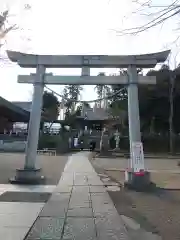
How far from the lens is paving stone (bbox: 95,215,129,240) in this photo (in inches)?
216

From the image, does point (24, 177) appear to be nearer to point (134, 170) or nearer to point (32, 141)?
point (32, 141)

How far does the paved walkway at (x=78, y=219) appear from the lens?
5.49 m

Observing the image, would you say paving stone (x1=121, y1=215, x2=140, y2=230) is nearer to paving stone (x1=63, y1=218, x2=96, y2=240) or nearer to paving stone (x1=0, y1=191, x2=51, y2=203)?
paving stone (x1=63, y1=218, x2=96, y2=240)

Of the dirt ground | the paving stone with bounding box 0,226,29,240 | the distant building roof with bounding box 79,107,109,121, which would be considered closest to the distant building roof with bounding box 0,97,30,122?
the distant building roof with bounding box 79,107,109,121

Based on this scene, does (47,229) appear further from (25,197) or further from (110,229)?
(25,197)

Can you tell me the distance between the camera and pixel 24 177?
1213 centimetres

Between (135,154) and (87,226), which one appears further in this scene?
(135,154)

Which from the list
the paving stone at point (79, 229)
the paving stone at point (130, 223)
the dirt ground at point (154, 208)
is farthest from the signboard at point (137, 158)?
the paving stone at point (79, 229)

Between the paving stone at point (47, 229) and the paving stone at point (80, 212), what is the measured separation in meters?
0.52

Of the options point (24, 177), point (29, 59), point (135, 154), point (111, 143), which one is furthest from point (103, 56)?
point (111, 143)

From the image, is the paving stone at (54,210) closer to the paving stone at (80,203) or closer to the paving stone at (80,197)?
the paving stone at (80,203)

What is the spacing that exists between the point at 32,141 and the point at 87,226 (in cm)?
721

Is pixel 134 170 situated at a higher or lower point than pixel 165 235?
higher

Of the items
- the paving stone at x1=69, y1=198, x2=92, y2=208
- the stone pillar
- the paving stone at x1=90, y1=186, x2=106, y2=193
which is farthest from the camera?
the stone pillar
